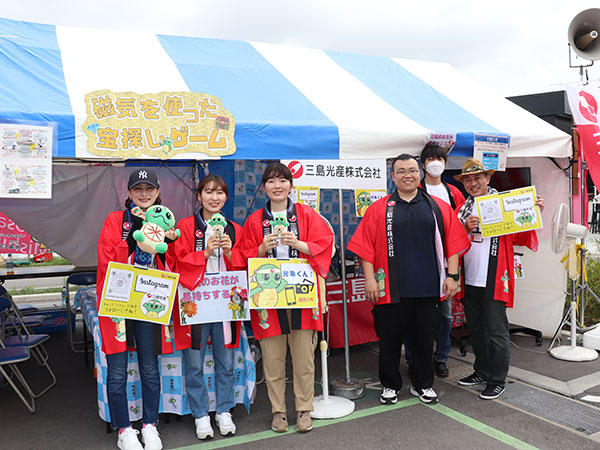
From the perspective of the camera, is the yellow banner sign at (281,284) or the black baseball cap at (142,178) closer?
the black baseball cap at (142,178)

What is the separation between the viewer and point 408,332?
3.66 metres

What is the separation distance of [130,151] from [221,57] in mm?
1792

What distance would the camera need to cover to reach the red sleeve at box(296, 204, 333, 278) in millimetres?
3143

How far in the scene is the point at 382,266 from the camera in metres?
3.45

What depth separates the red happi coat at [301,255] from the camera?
312cm

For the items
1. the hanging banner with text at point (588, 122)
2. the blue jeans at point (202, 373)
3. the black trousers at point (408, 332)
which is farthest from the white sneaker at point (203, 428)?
the hanging banner with text at point (588, 122)

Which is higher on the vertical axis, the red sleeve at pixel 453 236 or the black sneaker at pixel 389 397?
the red sleeve at pixel 453 236

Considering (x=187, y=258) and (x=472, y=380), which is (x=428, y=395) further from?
(x=187, y=258)

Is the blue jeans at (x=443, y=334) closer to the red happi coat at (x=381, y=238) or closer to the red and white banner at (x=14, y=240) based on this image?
the red happi coat at (x=381, y=238)

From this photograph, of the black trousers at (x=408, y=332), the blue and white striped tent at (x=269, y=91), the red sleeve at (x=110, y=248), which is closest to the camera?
the red sleeve at (x=110, y=248)

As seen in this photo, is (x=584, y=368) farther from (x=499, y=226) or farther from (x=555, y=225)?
(x=499, y=226)

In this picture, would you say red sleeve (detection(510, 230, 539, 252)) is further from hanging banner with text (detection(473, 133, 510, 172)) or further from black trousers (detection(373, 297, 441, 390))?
black trousers (detection(373, 297, 441, 390))

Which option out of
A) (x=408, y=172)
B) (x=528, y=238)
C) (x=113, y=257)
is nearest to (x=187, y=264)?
(x=113, y=257)

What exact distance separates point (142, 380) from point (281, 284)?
104cm
